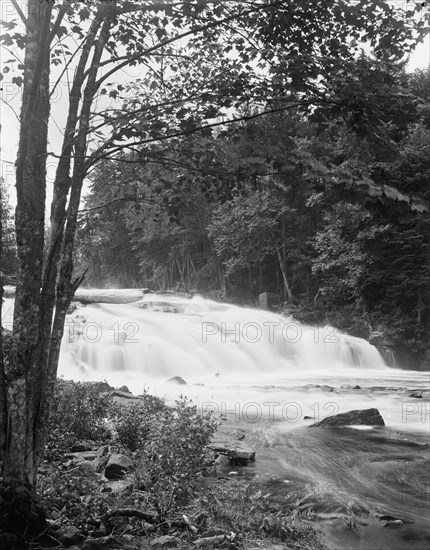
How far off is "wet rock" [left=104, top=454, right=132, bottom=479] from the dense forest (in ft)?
9.72

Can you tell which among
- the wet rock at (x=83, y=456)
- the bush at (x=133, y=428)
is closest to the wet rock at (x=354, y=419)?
the bush at (x=133, y=428)

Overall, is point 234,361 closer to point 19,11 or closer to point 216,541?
point 216,541

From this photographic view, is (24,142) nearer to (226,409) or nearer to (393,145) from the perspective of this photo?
(393,145)

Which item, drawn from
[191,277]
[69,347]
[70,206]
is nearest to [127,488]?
[70,206]

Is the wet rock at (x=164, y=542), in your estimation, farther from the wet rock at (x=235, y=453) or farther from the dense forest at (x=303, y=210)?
the wet rock at (x=235, y=453)

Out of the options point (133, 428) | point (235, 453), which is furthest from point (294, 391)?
point (133, 428)

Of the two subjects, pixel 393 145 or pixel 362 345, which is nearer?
pixel 393 145

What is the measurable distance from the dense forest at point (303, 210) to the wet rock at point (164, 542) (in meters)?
3.04

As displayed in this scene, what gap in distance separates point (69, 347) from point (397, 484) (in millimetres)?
14513

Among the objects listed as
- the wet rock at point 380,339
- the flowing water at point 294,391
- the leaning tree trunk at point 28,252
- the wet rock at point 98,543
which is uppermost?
the leaning tree trunk at point 28,252

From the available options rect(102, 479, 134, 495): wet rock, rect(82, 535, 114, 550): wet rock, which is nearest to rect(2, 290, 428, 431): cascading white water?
rect(102, 479, 134, 495): wet rock

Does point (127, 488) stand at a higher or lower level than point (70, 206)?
lower

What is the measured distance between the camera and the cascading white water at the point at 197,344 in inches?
773

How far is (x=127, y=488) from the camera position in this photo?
5.30m
